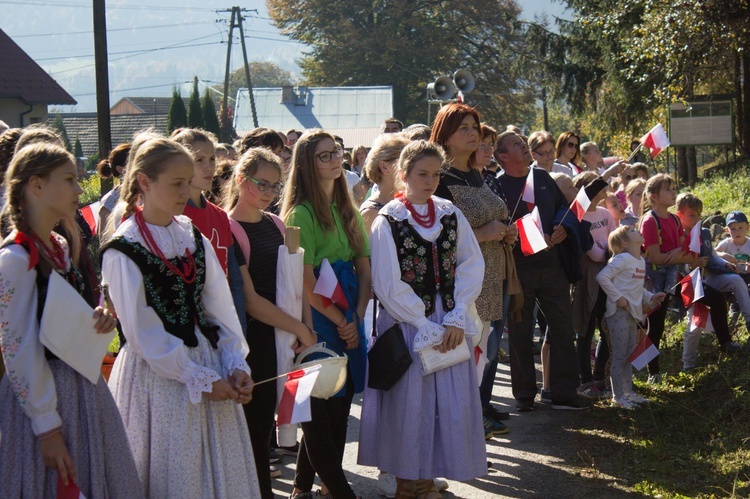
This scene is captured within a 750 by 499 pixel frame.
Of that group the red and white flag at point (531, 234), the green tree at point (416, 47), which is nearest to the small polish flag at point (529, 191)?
the red and white flag at point (531, 234)

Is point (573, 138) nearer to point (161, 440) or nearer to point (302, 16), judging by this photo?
point (161, 440)

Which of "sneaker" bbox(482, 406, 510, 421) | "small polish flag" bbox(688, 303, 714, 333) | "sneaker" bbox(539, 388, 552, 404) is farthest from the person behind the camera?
"small polish flag" bbox(688, 303, 714, 333)

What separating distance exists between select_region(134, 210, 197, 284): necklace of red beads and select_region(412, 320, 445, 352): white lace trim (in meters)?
1.62

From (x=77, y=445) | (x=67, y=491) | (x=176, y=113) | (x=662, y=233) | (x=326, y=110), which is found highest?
(x=326, y=110)

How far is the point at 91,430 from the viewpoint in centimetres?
343

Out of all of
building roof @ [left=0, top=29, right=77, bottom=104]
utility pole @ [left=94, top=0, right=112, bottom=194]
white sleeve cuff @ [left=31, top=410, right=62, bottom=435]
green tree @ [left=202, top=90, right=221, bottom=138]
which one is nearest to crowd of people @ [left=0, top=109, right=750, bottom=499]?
white sleeve cuff @ [left=31, top=410, right=62, bottom=435]

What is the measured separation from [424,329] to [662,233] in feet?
12.8

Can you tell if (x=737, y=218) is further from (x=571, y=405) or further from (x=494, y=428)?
(x=494, y=428)

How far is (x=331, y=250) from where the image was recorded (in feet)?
16.6

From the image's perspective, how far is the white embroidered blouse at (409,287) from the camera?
5035 millimetres

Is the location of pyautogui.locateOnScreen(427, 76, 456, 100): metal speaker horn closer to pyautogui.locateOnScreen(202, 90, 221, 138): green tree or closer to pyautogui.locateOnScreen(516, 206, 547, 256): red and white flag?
pyautogui.locateOnScreen(516, 206, 547, 256): red and white flag

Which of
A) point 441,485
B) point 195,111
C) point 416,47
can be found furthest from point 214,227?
point 416,47

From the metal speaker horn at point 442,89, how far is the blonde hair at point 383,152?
28.7 feet

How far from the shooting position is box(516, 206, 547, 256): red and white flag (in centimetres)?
614
